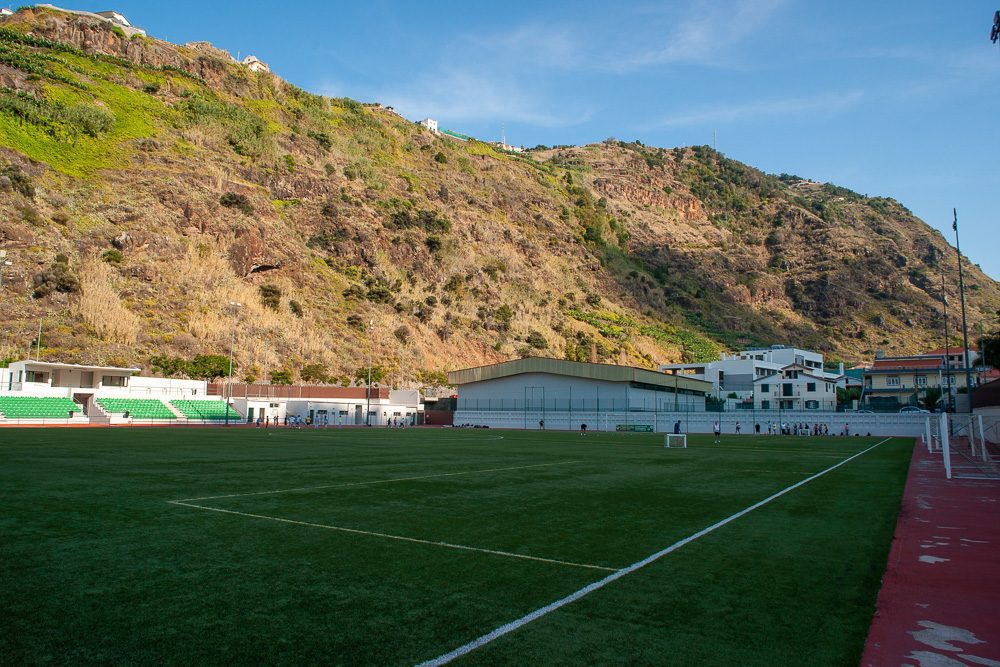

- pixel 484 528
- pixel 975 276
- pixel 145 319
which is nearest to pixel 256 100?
pixel 145 319

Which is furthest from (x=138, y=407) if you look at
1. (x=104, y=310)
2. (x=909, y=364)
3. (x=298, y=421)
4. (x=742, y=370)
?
(x=909, y=364)

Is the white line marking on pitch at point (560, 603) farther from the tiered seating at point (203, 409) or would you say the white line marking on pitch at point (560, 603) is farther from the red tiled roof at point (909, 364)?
the red tiled roof at point (909, 364)

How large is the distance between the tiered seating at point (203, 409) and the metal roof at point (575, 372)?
23750 millimetres

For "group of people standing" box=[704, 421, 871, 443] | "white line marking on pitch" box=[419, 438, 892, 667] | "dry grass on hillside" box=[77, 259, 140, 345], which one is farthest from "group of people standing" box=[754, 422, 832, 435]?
"dry grass on hillside" box=[77, 259, 140, 345]

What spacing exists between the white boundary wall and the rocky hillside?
71.2 feet

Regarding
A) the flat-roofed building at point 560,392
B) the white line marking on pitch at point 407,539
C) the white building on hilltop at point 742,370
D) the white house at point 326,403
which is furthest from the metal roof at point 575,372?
the white line marking on pitch at point 407,539

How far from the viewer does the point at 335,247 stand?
311ft

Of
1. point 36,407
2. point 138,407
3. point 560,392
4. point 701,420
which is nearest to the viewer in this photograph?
point 36,407

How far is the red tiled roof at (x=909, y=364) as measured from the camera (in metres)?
90.6

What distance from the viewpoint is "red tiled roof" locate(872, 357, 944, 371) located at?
90606 mm

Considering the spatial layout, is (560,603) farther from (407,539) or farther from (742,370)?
(742,370)

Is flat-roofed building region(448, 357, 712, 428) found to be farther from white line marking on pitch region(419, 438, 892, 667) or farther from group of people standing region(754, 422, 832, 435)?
white line marking on pitch region(419, 438, 892, 667)

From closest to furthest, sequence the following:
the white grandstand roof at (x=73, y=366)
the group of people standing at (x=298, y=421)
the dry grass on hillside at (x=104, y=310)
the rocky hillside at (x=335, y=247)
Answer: the white grandstand roof at (x=73, y=366), the group of people standing at (x=298, y=421), the dry grass on hillside at (x=104, y=310), the rocky hillside at (x=335, y=247)

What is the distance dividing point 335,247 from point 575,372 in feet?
155
